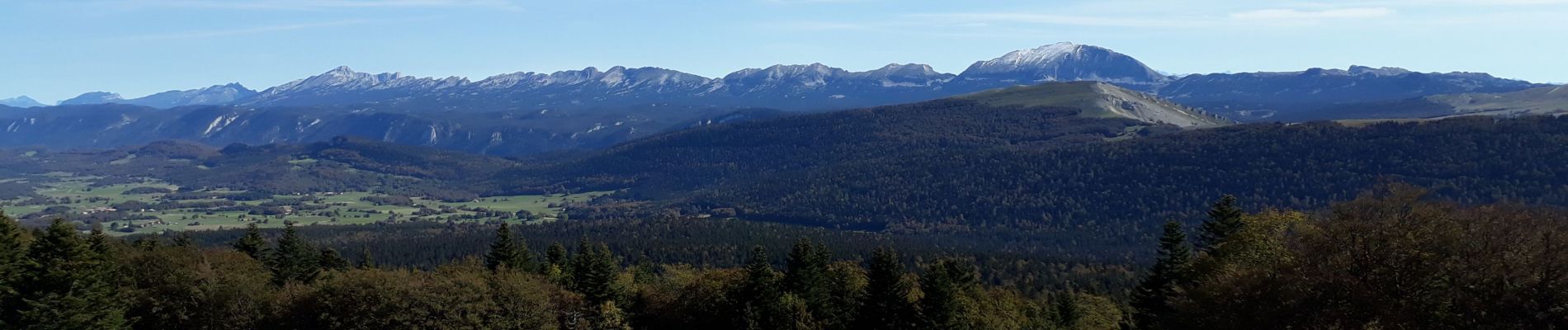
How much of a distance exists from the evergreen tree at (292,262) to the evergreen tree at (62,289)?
50.3ft

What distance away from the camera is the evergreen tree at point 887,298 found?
61.7 metres

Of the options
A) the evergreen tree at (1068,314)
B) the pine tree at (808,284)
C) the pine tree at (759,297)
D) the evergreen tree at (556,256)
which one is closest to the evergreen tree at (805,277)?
the pine tree at (808,284)

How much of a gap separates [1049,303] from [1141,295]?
22.8 m

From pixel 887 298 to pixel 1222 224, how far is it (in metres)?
24.5

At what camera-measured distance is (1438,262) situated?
34875 millimetres

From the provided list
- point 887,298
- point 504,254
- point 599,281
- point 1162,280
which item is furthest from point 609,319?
point 1162,280

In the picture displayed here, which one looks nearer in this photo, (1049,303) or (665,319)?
(665,319)

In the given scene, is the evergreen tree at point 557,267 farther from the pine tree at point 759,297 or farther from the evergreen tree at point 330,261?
the pine tree at point 759,297

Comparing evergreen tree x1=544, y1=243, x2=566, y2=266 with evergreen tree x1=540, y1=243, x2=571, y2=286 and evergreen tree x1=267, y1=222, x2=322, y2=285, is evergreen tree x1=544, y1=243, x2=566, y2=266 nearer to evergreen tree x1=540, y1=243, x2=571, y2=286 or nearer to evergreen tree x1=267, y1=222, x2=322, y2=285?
evergreen tree x1=540, y1=243, x2=571, y2=286

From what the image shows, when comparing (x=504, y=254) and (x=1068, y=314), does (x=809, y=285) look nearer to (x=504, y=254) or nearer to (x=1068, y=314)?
(x=1068, y=314)

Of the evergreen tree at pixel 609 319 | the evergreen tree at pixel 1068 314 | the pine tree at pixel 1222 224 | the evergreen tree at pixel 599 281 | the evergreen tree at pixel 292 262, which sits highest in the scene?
the pine tree at pixel 1222 224

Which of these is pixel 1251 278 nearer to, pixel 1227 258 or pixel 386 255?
pixel 1227 258

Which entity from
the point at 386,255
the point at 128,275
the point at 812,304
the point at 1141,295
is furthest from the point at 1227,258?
the point at 386,255

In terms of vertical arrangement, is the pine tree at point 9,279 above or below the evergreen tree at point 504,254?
above
